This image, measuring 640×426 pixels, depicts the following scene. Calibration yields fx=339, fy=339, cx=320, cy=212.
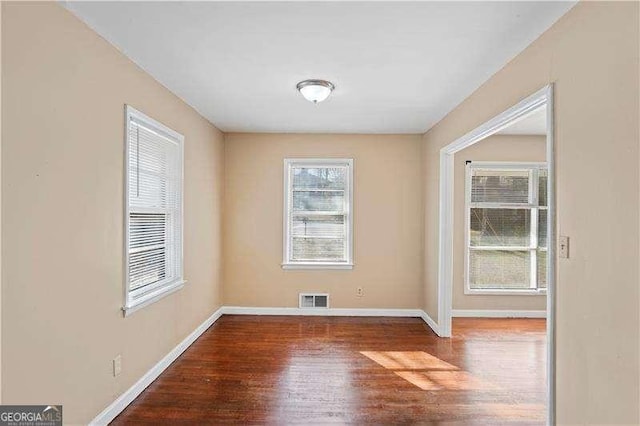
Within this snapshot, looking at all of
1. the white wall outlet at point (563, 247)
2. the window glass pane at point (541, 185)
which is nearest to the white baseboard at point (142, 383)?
the white wall outlet at point (563, 247)

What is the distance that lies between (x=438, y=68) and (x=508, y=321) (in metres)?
3.59

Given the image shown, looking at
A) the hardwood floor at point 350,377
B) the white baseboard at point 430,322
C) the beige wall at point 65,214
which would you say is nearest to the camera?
the beige wall at point 65,214

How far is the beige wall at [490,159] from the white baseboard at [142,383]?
11.4 feet

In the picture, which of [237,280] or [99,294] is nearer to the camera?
[99,294]

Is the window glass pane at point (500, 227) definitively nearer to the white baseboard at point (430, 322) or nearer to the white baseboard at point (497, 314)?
the white baseboard at point (497, 314)

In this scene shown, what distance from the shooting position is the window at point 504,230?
4777 millimetres

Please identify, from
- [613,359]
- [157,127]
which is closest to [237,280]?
[157,127]

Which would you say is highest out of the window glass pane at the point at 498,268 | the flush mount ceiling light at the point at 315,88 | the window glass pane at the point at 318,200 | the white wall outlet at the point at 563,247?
the flush mount ceiling light at the point at 315,88

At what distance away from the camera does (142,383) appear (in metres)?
2.69

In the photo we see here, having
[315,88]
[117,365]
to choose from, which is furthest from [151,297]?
[315,88]

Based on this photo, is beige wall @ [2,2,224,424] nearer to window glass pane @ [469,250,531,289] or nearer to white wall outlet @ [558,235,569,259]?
white wall outlet @ [558,235,569,259]

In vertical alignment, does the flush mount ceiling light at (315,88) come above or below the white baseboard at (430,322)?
above

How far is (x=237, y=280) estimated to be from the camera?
15.6 feet

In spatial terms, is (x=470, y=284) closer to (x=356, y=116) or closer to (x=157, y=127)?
(x=356, y=116)
